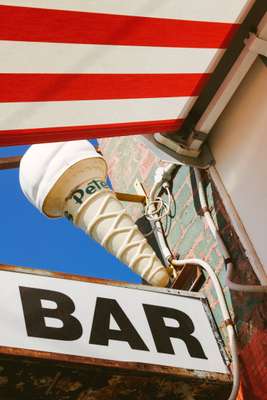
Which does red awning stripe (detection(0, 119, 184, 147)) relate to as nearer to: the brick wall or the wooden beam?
the brick wall

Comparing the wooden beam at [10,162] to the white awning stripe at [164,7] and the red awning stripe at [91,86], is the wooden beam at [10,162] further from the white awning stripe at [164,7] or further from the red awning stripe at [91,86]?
the white awning stripe at [164,7]

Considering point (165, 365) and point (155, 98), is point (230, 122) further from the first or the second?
point (165, 365)

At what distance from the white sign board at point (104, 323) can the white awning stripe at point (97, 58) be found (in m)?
0.68

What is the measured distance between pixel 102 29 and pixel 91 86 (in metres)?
0.23

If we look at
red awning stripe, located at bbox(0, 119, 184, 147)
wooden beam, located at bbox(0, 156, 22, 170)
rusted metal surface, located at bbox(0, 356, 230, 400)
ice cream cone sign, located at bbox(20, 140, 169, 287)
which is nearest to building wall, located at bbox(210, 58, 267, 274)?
red awning stripe, located at bbox(0, 119, 184, 147)

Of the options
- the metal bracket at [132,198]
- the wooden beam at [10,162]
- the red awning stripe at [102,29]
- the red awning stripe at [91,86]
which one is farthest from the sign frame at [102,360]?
the wooden beam at [10,162]

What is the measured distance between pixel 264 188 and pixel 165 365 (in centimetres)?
86

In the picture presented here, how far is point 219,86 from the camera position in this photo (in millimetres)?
2273

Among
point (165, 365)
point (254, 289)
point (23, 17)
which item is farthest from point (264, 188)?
point (23, 17)

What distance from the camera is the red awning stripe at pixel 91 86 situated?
1.70 metres

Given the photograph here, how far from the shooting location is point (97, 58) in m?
1.75

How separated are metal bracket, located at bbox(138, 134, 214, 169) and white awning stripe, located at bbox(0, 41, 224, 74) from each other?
1.80 ft

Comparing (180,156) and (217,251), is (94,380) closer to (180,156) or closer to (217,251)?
(217,251)

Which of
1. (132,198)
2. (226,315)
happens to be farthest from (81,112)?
(132,198)
